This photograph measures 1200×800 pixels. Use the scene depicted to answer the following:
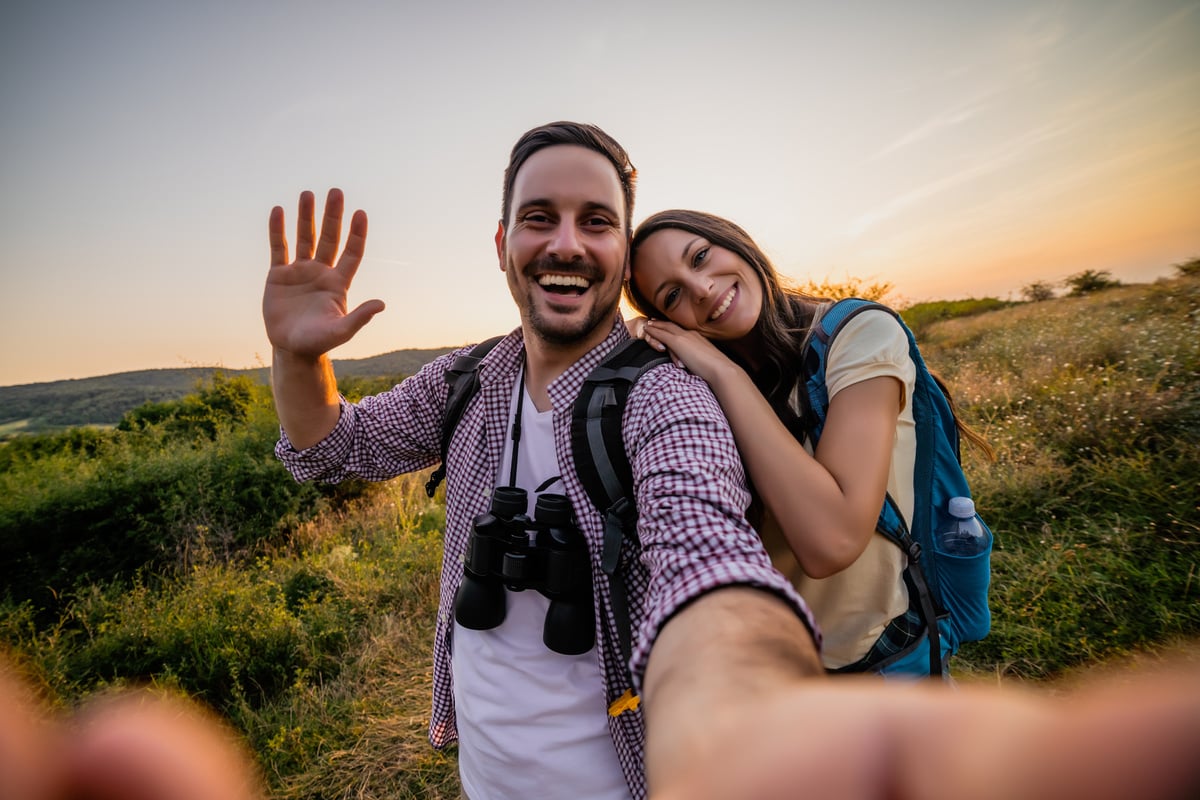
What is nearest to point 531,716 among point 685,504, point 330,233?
point 685,504

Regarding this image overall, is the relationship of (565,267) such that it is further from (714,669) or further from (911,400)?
(714,669)

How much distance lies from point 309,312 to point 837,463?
2.03 m

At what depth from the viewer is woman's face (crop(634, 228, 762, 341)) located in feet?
7.54

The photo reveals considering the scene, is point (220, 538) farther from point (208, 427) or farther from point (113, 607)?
point (208, 427)

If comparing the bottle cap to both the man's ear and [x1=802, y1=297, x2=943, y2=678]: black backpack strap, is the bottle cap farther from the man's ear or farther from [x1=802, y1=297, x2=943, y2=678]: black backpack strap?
the man's ear

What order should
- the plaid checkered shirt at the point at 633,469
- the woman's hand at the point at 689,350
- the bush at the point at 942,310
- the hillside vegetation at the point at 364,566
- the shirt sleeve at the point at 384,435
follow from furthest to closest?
the bush at the point at 942,310 → the hillside vegetation at the point at 364,566 → the shirt sleeve at the point at 384,435 → the woman's hand at the point at 689,350 → the plaid checkered shirt at the point at 633,469

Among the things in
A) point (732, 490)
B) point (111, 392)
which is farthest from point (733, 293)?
point (111, 392)

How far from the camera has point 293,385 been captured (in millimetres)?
2006

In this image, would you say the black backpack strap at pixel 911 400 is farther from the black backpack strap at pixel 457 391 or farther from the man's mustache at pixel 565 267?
the black backpack strap at pixel 457 391

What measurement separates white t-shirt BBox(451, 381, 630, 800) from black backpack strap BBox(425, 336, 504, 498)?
0.54m

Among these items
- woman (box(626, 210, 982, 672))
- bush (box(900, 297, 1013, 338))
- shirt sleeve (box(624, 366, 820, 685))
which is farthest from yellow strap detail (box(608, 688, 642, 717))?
bush (box(900, 297, 1013, 338))

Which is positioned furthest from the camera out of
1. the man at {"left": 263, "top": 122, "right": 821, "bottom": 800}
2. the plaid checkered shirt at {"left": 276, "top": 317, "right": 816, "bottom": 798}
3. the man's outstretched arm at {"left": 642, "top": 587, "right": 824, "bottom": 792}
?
the plaid checkered shirt at {"left": 276, "top": 317, "right": 816, "bottom": 798}

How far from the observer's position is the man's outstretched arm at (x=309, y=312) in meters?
1.97

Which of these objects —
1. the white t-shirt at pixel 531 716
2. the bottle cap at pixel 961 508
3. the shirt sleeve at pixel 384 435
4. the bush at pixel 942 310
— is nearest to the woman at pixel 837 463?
the bottle cap at pixel 961 508
